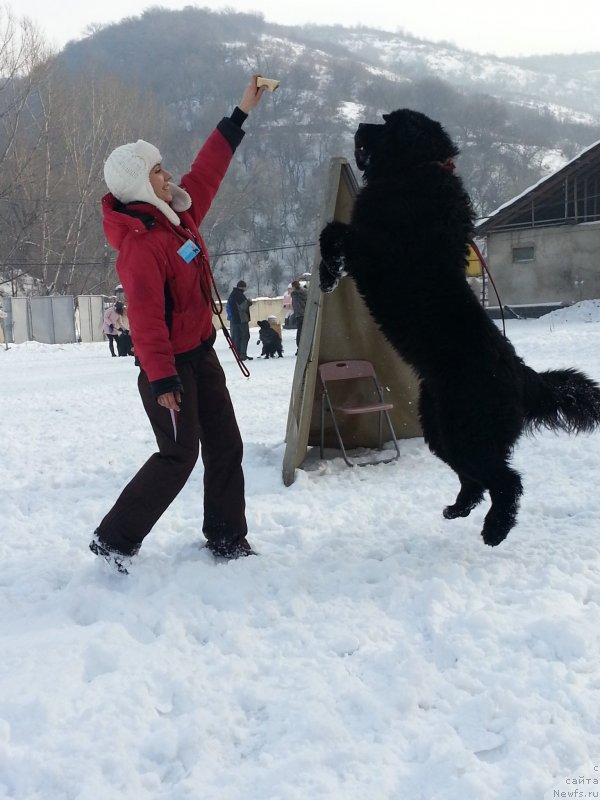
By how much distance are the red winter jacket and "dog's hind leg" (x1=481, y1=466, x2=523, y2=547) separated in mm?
1500

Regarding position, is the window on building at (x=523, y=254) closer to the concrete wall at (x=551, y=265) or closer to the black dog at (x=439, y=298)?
the concrete wall at (x=551, y=265)

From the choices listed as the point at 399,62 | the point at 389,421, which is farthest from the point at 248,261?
the point at 399,62

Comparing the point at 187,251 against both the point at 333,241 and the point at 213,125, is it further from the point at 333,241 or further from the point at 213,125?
the point at 213,125

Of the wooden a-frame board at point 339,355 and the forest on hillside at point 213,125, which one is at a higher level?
the forest on hillside at point 213,125

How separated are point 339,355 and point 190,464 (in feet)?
7.75

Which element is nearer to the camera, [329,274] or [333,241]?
[333,241]

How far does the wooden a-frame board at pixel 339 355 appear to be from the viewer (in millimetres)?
4535

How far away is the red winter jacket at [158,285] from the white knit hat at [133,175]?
0.04 m

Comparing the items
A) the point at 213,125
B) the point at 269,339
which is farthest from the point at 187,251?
the point at 213,125

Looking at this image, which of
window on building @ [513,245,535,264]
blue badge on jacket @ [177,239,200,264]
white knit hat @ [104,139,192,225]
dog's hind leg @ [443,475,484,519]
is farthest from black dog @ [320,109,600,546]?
window on building @ [513,245,535,264]

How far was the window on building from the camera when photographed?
26.2 meters

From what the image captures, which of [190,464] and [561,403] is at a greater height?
[561,403]

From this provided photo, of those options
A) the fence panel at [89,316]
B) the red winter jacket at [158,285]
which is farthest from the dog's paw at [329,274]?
the fence panel at [89,316]

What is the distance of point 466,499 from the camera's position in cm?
353
